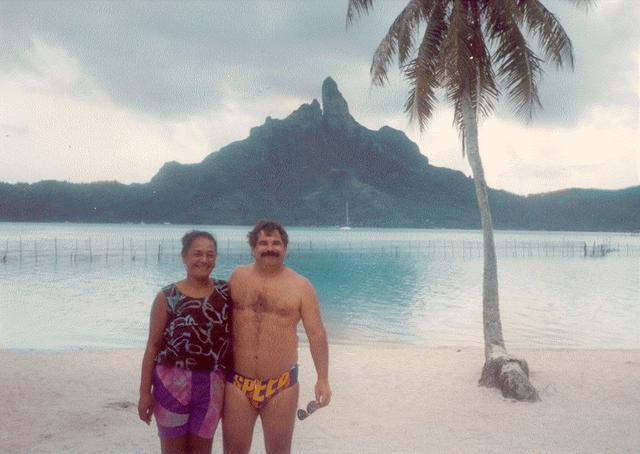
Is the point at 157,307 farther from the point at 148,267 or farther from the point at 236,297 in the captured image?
the point at 148,267

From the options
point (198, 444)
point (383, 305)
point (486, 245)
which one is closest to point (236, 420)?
point (198, 444)

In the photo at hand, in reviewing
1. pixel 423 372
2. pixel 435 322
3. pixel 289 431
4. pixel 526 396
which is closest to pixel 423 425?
pixel 526 396

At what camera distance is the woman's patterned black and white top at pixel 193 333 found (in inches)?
144

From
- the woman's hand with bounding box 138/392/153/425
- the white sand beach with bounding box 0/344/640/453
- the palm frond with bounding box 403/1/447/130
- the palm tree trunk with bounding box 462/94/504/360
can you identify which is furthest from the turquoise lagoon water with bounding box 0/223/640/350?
the woman's hand with bounding box 138/392/153/425

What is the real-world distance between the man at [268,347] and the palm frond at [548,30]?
8432 mm

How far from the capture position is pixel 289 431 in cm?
390

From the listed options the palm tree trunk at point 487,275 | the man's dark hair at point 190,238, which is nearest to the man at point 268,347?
the man's dark hair at point 190,238

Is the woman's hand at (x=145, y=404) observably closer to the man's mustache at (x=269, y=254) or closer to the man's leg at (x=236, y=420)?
the man's leg at (x=236, y=420)

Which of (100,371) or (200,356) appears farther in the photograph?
(100,371)

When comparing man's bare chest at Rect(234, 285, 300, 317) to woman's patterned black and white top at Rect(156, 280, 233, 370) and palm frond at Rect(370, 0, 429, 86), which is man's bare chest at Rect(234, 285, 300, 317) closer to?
woman's patterned black and white top at Rect(156, 280, 233, 370)

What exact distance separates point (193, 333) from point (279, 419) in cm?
81

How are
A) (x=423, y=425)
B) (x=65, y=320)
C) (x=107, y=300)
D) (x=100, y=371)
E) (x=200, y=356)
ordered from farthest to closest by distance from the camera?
(x=107, y=300) < (x=65, y=320) < (x=100, y=371) < (x=423, y=425) < (x=200, y=356)

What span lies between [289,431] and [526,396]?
6055 millimetres

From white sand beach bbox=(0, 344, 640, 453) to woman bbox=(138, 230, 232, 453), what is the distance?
9.85 feet
